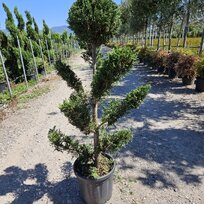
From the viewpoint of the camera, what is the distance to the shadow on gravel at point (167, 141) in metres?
3.54

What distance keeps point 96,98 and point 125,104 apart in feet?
1.18

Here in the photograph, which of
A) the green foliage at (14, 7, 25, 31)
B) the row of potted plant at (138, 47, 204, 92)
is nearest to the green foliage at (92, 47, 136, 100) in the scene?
the row of potted plant at (138, 47, 204, 92)

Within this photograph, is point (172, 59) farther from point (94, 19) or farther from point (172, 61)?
point (94, 19)

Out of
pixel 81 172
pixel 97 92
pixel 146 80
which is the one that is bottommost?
pixel 146 80

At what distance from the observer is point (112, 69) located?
7.01 feet

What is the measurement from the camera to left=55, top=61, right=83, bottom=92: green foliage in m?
2.61

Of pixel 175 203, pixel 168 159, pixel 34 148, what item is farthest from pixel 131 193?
pixel 34 148

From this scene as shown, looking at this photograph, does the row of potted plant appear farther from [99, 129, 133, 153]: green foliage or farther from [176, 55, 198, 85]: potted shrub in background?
[99, 129, 133, 153]: green foliage

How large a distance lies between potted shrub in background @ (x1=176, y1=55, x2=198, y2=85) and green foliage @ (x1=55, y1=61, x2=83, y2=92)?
6790 millimetres

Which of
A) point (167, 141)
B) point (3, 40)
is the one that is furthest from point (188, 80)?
point (3, 40)

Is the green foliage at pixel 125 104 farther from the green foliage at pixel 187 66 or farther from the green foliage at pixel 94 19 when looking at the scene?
the green foliage at pixel 187 66

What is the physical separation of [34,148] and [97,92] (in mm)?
2856

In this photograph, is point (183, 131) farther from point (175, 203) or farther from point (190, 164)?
point (175, 203)

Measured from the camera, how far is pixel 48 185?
3.45m
